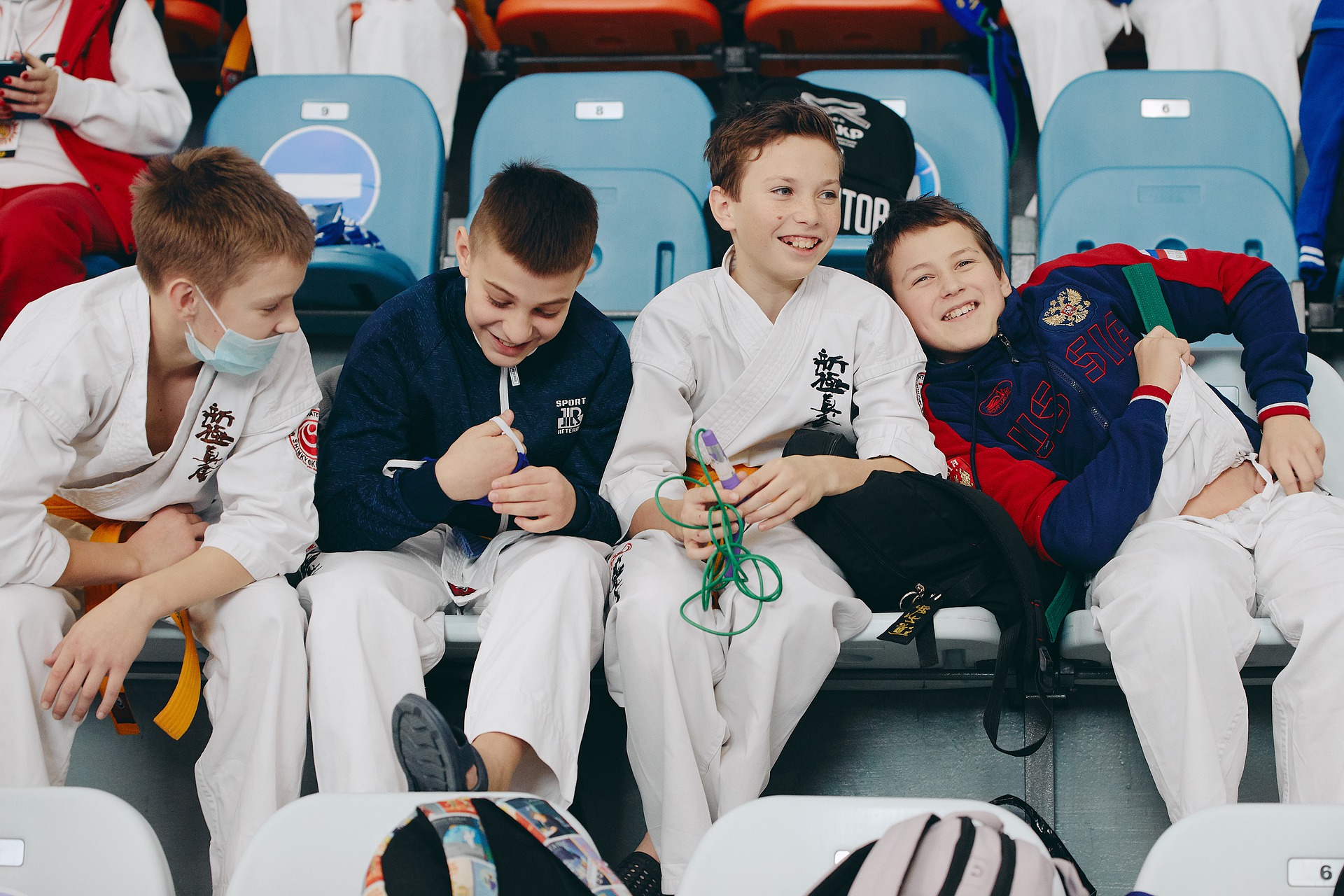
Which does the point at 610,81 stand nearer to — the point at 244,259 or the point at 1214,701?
the point at 244,259

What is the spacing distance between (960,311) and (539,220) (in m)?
0.85

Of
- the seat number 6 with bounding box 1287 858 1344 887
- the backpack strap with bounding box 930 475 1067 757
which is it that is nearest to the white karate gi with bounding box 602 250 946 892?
the backpack strap with bounding box 930 475 1067 757

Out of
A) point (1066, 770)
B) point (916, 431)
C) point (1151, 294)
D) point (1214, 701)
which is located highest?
point (1151, 294)

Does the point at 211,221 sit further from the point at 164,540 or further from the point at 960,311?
the point at 960,311

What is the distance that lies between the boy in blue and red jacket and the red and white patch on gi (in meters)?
1.11

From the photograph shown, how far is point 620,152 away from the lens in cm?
286

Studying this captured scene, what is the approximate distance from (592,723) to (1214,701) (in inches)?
42.0

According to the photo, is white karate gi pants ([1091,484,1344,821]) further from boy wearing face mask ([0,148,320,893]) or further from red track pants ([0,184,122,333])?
red track pants ([0,184,122,333])

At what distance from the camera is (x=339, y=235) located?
103 inches

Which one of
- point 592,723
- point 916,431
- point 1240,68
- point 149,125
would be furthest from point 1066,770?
point 149,125

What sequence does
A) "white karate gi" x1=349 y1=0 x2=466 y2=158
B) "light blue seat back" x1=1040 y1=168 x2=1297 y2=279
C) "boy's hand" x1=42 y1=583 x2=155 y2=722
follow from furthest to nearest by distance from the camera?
"white karate gi" x1=349 y1=0 x2=466 y2=158, "light blue seat back" x1=1040 y1=168 x2=1297 y2=279, "boy's hand" x1=42 y1=583 x2=155 y2=722

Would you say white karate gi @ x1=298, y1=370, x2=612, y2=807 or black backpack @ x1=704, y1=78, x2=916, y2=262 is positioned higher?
black backpack @ x1=704, y1=78, x2=916, y2=262

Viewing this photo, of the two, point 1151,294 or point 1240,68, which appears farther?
point 1240,68

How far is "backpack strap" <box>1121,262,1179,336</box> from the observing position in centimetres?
223
